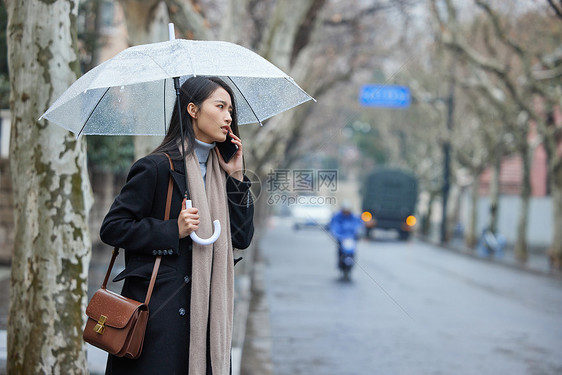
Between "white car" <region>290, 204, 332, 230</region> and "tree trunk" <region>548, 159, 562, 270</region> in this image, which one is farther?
"tree trunk" <region>548, 159, 562, 270</region>

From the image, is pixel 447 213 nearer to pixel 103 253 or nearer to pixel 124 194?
pixel 103 253

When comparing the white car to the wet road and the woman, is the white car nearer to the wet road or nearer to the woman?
the wet road

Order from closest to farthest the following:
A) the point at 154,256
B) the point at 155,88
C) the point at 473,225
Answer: the point at 154,256 → the point at 155,88 → the point at 473,225

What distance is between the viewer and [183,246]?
2945 millimetres

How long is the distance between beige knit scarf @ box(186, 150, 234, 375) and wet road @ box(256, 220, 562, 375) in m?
1.34

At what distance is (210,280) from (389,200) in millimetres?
31214

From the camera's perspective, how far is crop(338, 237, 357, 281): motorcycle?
14.6 meters

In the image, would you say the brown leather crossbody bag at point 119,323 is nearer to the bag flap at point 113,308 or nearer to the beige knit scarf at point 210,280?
the bag flap at point 113,308

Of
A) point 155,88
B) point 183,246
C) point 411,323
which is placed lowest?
point 411,323

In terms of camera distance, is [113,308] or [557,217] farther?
[557,217]

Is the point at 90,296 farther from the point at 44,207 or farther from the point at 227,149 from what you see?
the point at 227,149

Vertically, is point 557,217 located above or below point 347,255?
above

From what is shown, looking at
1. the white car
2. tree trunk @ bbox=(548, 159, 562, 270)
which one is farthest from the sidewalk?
tree trunk @ bbox=(548, 159, 562, 270)

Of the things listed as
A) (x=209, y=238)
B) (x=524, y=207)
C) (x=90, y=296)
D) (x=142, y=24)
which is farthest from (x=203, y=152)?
(x=524, y=207)
